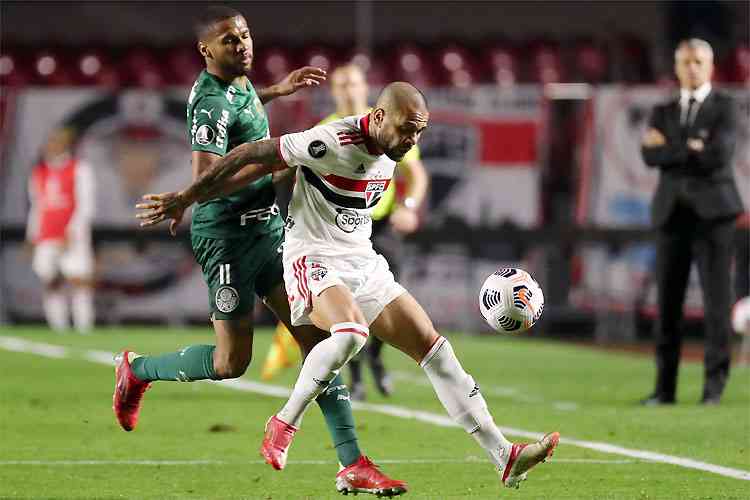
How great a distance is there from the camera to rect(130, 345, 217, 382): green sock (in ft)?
24.0

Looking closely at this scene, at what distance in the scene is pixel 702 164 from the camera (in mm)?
10094

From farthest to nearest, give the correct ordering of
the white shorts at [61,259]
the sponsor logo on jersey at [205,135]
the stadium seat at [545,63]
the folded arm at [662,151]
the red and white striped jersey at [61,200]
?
1. the stadium seat at [545,63]
2. the white shorts at [61,259]
3. the red and white striped jersey at [61,200]
4. the folded arm at [662,151]
5. the sponsor logo on jersey at [205,135]

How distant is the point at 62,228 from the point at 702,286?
922 centimetres

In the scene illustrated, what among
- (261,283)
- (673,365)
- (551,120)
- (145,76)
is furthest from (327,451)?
(145,76)

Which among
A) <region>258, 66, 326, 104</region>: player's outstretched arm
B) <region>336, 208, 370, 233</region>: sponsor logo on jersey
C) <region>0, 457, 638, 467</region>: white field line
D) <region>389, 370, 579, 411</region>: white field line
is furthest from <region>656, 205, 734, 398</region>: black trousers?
<region>336, 208, 370, 233</region>: sponsor logo on jersey

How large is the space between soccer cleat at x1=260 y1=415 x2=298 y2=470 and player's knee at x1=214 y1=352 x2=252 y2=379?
104 centimetres

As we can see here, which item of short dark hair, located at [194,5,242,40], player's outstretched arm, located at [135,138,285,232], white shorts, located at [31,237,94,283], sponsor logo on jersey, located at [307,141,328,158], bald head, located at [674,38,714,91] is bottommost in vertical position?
white shorts, located at [31,237,94,283]

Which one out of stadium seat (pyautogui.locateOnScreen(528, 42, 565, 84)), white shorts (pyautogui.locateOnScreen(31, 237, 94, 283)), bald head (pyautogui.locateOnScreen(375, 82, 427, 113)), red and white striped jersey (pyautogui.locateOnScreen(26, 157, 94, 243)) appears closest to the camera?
bald head (pyautogui.locateOnScreen(375, 82, 427, 113))

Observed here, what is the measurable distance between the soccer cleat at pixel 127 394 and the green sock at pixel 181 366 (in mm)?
44

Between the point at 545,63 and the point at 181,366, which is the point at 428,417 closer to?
the point at 181,366

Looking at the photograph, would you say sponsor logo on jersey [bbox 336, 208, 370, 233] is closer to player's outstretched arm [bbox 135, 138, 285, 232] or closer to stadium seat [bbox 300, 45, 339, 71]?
player's outstretched arm [bbox 135, 138, 285, 232]

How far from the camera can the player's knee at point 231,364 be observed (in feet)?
23.6

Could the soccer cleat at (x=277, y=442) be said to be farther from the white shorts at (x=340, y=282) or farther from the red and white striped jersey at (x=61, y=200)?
the red and white striped jersey at (x=61, y=200)

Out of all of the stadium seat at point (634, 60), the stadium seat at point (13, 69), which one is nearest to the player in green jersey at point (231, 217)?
the stadium seat at point (634, 60)
